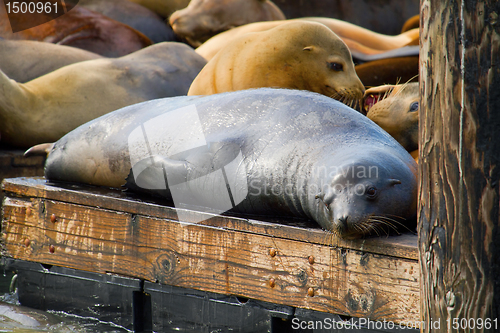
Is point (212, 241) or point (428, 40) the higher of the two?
point (428, 40)

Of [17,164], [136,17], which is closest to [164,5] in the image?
[136,17]

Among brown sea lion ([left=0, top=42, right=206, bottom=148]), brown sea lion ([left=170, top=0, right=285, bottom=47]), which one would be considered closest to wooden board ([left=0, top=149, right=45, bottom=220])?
brown sea lion ([left=0, top=42, right=206, bottom=148])

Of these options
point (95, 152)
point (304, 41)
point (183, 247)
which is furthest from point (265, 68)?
point (183, 247)

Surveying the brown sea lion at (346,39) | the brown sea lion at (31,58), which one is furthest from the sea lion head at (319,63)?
the brown sea lion at (31,58)

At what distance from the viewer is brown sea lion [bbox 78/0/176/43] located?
7.38 meters

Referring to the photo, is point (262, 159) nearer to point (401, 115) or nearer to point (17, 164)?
point (401, 115)

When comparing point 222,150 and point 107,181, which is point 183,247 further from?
point 107,181

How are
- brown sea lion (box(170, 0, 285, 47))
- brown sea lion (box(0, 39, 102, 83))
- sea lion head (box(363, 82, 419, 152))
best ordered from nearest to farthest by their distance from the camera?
1. sea lion head (box(363, 82, 419, 152))
2. brown sea lion (box(0, 39, 102, 83))
3. brown sea lion (box(170, 0, 285, 47))

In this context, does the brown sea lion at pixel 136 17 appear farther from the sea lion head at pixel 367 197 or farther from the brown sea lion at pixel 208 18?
the sea lion head at pixel 367 197

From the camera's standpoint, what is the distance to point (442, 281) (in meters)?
1.75

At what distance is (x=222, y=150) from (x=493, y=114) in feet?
4.83

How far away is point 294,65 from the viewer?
13.1 ft

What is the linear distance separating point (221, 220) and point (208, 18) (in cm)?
471

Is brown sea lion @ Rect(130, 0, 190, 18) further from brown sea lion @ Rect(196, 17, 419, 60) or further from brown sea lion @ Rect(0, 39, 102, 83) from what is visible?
brown sea lion @ Rect(0, 39, 102, 83)
